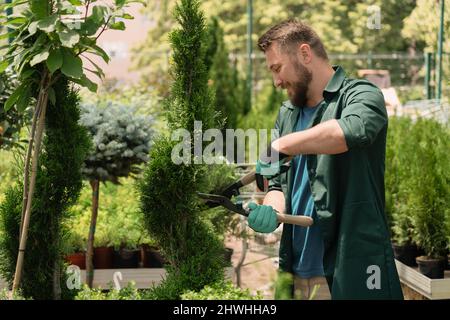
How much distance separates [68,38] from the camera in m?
3.06

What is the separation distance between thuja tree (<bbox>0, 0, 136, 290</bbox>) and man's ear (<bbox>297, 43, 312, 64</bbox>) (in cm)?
73

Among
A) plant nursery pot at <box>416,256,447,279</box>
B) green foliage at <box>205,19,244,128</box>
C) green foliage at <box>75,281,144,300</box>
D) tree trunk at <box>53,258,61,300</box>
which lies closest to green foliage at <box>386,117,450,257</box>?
plant nursery pot at <box>416,256,447,279</box>

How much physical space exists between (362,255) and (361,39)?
26329 millimetres

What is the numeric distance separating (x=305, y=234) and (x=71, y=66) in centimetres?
119

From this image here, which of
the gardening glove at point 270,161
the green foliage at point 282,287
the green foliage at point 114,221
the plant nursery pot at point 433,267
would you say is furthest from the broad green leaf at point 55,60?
the plant nursery pot at point 433,267

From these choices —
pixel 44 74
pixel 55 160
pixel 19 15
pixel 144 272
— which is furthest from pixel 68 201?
pixel 144 272

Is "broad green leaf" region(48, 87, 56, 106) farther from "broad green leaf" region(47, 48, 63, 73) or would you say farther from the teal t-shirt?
the teal t-shirt

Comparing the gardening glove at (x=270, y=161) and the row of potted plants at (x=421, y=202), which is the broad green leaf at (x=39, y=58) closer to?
the gardening glove at (x=270, y=161)

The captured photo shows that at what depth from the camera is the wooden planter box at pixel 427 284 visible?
5.47m

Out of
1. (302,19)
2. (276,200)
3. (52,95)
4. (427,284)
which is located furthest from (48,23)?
(302,19)

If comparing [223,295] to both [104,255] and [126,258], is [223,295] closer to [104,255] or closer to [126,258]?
[126,258]

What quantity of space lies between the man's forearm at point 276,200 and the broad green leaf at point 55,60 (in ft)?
3.56

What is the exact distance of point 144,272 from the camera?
545 cm
